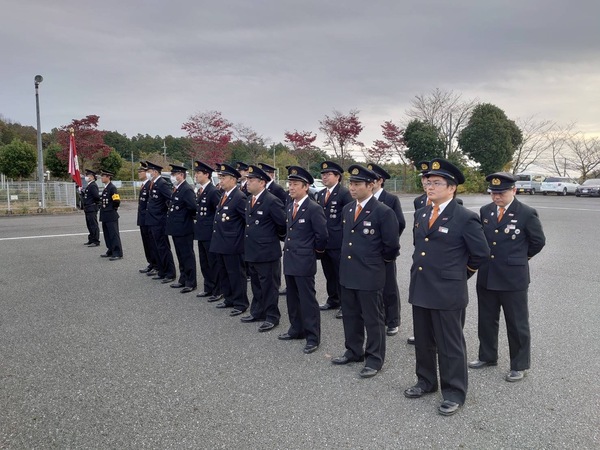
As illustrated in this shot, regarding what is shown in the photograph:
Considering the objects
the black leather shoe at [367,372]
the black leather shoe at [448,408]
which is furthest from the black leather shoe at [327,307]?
the black leather shoe at [448,408]

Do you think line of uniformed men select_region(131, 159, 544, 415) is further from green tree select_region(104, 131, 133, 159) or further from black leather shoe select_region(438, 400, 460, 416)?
green tree select_region(104, 131, 133, 159)

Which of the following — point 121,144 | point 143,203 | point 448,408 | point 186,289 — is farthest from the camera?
point 121,144

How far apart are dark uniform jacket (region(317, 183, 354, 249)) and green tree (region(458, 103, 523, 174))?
30767mm

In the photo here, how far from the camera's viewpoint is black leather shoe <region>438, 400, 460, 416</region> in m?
3.32

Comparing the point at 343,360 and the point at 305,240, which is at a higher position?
the point at 305,240

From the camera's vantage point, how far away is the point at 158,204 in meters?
7.89

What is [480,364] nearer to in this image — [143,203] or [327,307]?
[327,307]

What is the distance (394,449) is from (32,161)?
31.0 meters

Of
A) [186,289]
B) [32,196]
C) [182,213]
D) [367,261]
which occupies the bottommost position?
[186,289]

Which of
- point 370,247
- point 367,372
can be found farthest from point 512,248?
point 367,372

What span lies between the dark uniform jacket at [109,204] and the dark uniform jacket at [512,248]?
764 cm

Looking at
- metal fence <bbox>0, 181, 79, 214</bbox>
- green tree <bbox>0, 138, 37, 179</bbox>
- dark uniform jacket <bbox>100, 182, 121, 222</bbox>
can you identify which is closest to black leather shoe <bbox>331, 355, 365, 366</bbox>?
dark uniform jacket <bbox>100, 182, 121, 222</bbox>

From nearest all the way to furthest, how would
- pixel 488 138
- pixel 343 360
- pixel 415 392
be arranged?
pixel 415 392 < pixel 343 360 < pixel 488 138

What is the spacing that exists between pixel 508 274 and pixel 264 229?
2664 millimetres
